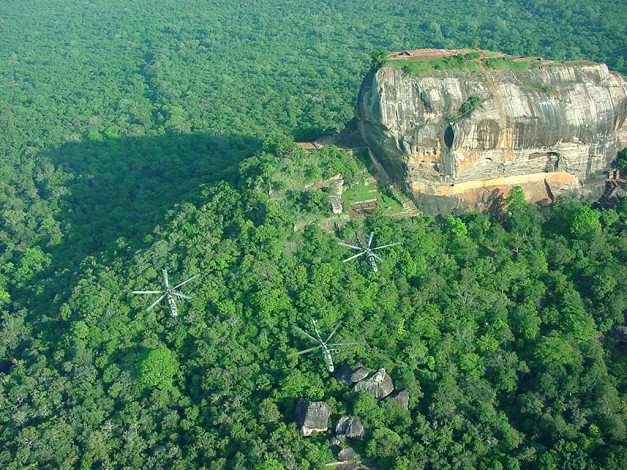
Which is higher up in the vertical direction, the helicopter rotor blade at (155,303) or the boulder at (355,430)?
the helicopter rotor blade at (155,303)

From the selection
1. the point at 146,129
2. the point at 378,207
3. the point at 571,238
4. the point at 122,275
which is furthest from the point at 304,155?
the point at 146,129

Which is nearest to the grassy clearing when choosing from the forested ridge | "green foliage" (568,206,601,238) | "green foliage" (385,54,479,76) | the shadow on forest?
the forested ridge

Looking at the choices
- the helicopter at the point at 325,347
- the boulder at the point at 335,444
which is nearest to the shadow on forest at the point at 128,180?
the helicopter at the point at 325,347

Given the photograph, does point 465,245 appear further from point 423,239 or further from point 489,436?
point 489,436

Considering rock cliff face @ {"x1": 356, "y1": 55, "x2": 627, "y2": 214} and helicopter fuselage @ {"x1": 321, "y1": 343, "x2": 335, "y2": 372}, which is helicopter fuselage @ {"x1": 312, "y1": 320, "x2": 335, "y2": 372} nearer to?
helicopter fuselage @ {"x1": 321, "y1": 343, "x2": 335, "y2": 372}

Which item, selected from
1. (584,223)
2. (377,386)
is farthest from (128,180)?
(584,223)

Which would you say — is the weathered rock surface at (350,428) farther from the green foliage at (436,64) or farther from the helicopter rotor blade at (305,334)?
the green foliage at (436,64)

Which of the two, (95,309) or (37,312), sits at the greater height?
(95,309)
